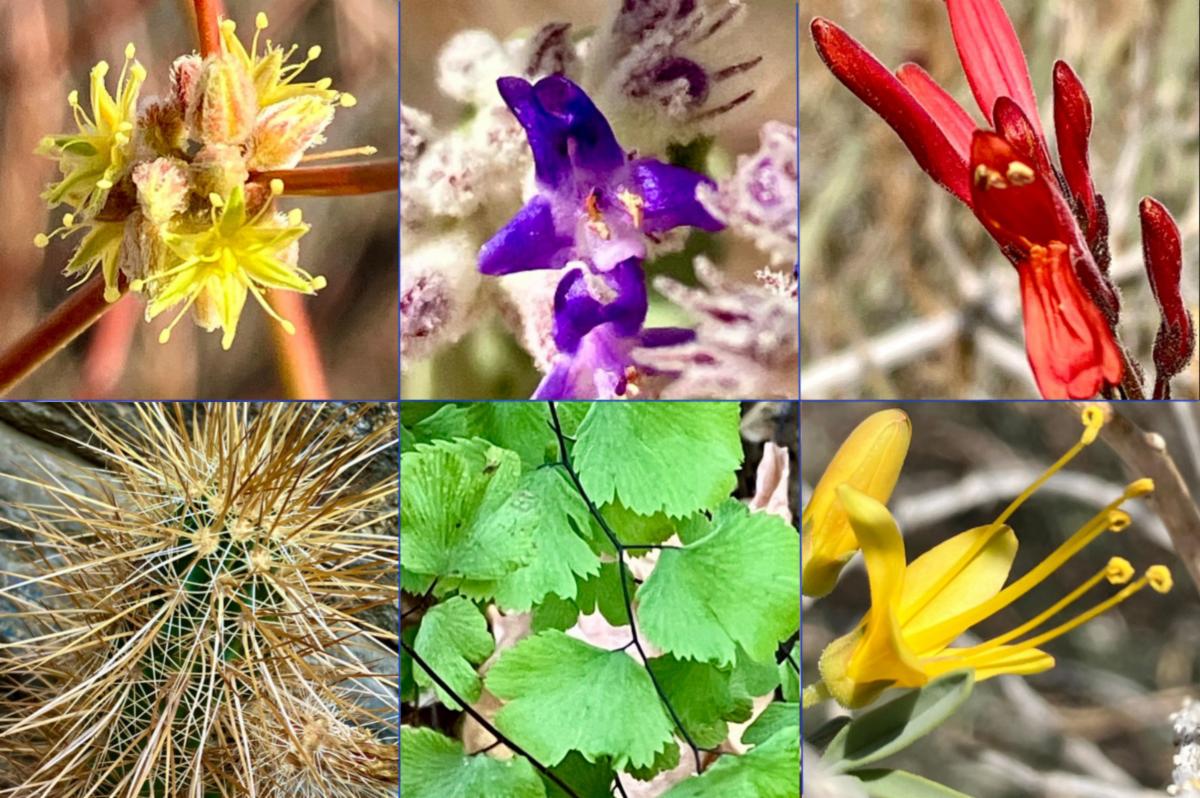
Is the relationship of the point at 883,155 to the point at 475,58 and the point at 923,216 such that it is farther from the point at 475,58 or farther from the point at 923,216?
the point at 475,58

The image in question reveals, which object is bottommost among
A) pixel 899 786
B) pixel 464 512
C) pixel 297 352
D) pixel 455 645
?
pixel 899 786

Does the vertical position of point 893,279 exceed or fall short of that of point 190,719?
it exceeds it

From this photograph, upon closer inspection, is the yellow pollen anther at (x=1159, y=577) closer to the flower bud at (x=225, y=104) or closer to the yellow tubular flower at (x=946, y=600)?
the yellow tubular flower at (x=946, y=600)

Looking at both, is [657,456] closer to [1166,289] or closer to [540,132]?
[540,132]

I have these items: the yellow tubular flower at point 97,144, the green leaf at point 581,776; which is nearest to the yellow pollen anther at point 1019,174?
the green leaf at point 581,776

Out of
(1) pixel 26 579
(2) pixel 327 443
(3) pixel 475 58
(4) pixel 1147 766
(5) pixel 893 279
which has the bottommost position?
(4) pixel 1147 766

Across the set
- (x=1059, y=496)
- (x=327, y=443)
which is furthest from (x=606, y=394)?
(x=1059, y=496)

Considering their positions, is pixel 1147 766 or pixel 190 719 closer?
pixel 190 719

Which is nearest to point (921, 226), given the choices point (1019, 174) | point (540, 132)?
point (1019, 174)
